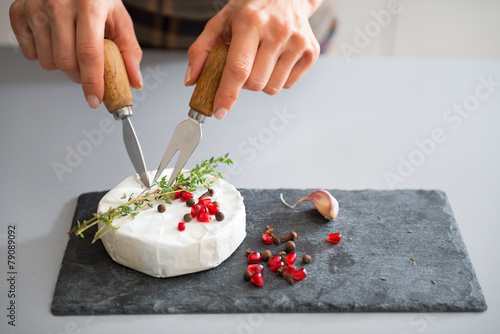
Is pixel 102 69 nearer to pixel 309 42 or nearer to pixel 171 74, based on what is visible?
pixel 309 42

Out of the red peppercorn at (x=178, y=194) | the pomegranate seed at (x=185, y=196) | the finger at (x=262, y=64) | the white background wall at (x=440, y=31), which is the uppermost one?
the finger at (x=262, y=64)

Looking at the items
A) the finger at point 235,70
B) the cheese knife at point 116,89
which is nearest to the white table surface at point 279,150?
the cheese knife at point 116,89

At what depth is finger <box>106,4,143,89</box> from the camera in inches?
81.0

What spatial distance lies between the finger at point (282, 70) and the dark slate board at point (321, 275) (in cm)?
41

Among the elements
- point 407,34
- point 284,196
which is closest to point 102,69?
point 284,196

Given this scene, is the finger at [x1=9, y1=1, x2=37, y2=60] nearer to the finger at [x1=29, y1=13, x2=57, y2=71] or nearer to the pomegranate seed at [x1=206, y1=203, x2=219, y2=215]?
the finger at [x1=29, y1=13, x2=57, y2=71]

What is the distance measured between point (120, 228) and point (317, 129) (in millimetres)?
1094

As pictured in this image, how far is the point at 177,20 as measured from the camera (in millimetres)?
2754

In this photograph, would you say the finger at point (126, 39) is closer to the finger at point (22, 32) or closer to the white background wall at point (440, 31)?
the finger at point (22, 32)

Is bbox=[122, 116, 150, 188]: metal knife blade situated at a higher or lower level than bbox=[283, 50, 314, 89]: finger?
lower

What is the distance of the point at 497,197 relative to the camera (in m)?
2.17

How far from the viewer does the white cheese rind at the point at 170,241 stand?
1.68 meters

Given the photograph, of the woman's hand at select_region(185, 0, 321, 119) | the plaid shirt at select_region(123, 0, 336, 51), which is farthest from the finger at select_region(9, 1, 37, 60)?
the plaid shirt at select_region(123, 0, 336, 51)

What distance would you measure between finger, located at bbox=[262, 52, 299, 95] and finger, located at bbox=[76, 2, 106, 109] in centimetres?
55
